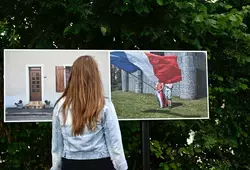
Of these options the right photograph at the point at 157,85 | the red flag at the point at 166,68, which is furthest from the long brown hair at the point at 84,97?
the red flag at the point at 166,68

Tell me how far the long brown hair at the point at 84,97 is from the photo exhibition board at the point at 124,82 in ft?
4.36

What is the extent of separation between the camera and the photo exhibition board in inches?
166

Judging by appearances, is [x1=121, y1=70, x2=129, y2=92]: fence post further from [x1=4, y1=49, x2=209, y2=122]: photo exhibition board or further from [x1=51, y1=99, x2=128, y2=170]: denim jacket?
[x1=51, y1=99, x2=128, y2=170]: denim jacket

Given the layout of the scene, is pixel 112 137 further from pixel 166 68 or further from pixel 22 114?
pixel 166 68

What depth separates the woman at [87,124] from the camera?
2.91 metres

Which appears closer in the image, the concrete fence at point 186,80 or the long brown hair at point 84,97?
the long brown hair at point 84,97

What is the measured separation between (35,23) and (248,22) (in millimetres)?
2879

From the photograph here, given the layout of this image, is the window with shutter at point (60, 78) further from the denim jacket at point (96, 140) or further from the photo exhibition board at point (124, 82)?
the denim jacket at point (96, 140)

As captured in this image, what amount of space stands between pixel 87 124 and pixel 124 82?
63.4 inches

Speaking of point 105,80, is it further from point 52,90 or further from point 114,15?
point 114,15

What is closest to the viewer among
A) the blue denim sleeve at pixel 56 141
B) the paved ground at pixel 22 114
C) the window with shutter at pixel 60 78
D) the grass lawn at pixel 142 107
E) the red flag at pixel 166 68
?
the blue denim sleeve at pixel 56 141

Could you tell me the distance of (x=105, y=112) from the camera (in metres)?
2.95

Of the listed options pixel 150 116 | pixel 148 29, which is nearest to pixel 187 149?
pixel 150 116

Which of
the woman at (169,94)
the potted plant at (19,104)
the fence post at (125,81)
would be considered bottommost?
the potted plant at (19,104)
